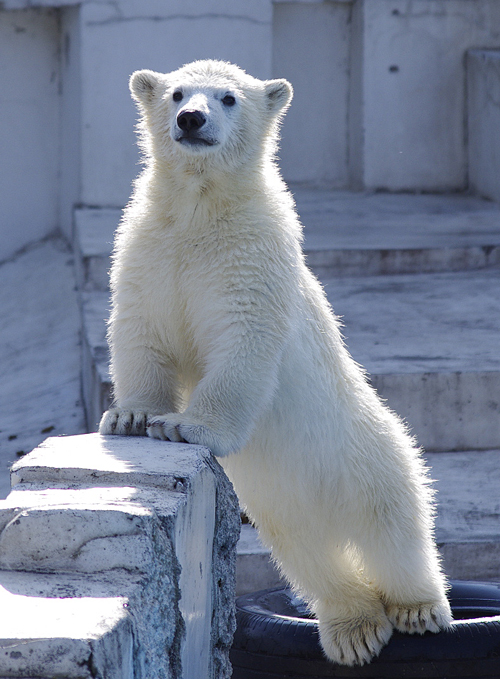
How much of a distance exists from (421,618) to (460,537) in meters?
0.83

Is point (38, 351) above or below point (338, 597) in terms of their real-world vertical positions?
below

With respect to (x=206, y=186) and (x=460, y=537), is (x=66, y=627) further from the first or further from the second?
(x=460, y=537)

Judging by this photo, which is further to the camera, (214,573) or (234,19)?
(234,19)

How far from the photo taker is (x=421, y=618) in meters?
2.44

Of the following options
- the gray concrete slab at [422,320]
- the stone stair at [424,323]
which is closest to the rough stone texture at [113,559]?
the stone stair at [424,323]

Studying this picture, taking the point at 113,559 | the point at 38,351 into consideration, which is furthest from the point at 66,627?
the point at 38,351

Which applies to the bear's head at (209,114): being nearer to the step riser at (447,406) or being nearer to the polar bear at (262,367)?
the polar bear at (262,367)

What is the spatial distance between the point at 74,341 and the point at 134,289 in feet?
10.5

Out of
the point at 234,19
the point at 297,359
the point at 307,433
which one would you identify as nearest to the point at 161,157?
the point at 297,359

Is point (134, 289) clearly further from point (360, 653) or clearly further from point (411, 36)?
point (411, 36)

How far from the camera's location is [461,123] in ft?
24.9

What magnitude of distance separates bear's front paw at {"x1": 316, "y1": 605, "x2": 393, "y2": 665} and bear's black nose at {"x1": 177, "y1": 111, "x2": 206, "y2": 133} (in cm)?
134

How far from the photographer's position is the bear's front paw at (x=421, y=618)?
243 centimetres

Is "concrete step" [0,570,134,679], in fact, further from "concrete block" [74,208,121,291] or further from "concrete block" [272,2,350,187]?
"concrete block" [272,2,350,187]
